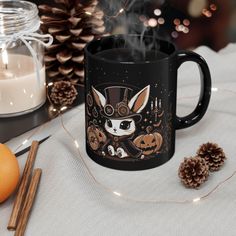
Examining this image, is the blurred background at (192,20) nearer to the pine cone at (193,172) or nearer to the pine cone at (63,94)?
the pine cone at (63,94)

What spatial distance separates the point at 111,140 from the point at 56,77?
41 cm

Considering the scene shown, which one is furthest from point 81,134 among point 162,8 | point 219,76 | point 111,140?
point 162,8

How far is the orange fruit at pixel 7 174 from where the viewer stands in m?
0.66

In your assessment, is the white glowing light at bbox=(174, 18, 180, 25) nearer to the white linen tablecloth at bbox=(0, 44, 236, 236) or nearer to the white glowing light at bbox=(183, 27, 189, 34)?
the white glowing light at bbox=(183, 27, 189, 34)

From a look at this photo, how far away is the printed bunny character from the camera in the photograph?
0.69 metres

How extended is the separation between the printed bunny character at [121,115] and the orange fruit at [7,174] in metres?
0.12

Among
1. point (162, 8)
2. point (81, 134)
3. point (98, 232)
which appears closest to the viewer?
point (98, 232)

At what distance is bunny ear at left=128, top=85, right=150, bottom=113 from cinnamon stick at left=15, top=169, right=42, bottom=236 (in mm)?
150

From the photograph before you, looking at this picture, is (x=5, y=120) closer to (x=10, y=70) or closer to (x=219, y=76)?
(x=10, y=70)

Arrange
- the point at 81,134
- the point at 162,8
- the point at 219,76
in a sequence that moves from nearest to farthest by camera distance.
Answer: the point at 81,134 < the point at 219,76 < the point at 162,8

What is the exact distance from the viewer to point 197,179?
0.70 metres

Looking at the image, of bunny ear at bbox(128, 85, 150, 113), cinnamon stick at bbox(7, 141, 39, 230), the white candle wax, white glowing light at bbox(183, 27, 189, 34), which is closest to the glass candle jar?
the white candle wax

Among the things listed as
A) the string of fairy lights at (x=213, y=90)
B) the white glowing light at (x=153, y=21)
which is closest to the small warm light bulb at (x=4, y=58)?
the string of fairy lights at (x=213, y=90)

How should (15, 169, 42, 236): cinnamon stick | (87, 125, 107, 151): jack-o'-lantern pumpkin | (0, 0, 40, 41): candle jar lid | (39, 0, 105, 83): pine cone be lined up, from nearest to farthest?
1. (15, 169, 42, 236): cinnamon stick
2. (87, 125, 107, 151): jack-o'-lantern pumpkin
3. (0, 0, 40, 41): candle jar lid
4. (39, 0, 105, 83): pine cone
